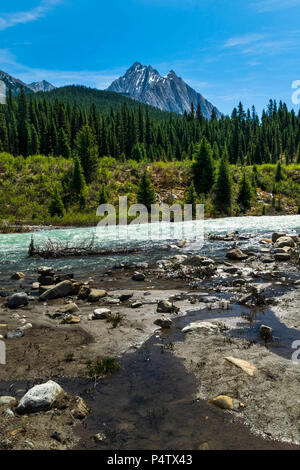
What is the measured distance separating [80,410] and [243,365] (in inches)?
118

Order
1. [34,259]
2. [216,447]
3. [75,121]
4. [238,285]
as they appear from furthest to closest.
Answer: [75,121]
[34,259]
[238,285]
[216,447]

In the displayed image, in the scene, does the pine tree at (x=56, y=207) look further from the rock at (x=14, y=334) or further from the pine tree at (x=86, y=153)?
the rock at (x=14, y=334)

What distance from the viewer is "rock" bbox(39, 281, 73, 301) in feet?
33.6

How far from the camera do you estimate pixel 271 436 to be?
369cm

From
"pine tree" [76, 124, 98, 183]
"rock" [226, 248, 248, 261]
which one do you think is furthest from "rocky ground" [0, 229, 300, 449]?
"pine tree" [76, 124, 98, 183]

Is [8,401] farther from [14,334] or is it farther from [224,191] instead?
[224,191]

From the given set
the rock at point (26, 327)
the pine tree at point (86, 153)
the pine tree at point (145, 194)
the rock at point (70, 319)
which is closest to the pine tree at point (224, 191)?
the pine tree at point (145, 194)

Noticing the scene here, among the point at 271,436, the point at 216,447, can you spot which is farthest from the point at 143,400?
the point at 271,436

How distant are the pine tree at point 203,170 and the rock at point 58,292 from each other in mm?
54506

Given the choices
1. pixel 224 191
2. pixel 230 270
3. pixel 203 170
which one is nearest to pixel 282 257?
pixel 230 270

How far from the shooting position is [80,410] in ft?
13.8

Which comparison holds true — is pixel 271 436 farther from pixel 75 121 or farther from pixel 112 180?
pixel 75 121

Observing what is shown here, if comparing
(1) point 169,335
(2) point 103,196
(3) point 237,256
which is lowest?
(1) point 169,335

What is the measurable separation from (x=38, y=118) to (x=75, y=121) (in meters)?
15.5
